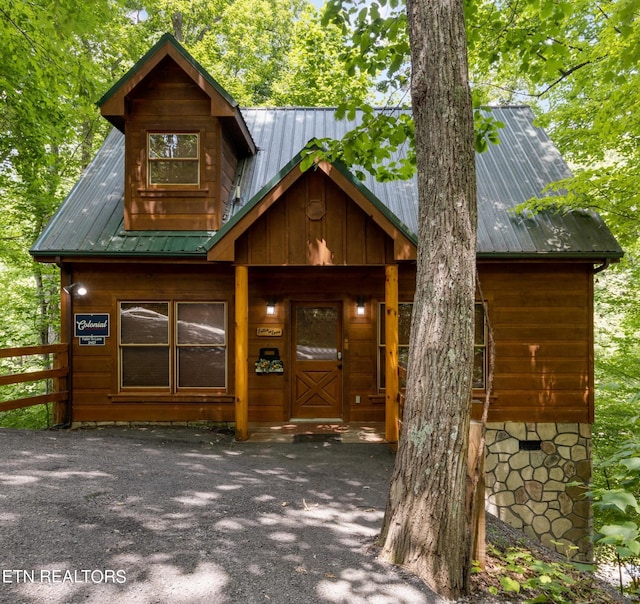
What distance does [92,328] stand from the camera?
7.64 meters

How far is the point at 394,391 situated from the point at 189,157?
5418 mm

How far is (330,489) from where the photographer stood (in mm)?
4902

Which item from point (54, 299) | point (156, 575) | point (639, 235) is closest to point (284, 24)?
point (54, 299)

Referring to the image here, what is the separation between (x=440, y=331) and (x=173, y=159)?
6.53 metres

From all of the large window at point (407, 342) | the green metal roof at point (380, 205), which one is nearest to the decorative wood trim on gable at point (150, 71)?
the green metal roof at point (380, 205)

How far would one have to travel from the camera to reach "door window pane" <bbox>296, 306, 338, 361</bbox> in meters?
8.16

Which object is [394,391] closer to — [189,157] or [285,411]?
[285,411]

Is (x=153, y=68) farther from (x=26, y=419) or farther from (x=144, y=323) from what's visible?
(x=26, y=419)

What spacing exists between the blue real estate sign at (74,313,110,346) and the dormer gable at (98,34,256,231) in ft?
5.51

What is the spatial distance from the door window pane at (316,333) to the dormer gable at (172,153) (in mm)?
2281

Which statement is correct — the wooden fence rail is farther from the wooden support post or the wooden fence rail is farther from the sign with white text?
the wooden support post

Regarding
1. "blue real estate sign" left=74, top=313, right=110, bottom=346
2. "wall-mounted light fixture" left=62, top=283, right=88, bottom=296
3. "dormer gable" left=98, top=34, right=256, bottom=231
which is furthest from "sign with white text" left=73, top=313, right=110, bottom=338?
"dormer gable" left=98, top=34, right=256, bottom=231

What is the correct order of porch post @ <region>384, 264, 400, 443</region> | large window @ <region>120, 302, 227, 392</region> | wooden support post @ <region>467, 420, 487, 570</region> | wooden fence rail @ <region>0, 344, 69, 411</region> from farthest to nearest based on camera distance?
large window @ <region>120, 302, 227, 392</region>, wooden fence rail @ <region>0, 344, 69, 411</region>, porch post @ <region>384, 264, 400, 443</region>, wooden support post @ <region>467, 420, 487, 570</region>

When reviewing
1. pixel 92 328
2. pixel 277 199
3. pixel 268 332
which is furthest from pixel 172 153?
pixel 268 332
